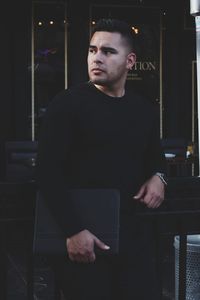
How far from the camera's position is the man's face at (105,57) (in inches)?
123

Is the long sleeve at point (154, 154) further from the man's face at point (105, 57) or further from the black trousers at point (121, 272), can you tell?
the man's face at point (105, 57)

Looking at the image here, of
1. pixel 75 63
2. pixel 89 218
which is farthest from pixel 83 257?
pixel 75 63

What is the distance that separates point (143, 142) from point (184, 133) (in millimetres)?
11730

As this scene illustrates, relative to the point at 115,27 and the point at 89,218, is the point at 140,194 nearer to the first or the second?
the point at 89,218

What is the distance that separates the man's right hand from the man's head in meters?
0.70

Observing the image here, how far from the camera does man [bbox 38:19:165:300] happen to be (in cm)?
294

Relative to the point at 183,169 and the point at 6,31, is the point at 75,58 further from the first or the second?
the point at 183,169

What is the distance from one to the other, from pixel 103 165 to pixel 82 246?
39 centimetres

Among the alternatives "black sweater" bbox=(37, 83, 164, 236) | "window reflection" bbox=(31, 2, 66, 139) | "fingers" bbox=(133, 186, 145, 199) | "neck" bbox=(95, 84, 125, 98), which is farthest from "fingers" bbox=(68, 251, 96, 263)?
"window reflection" bbox=(31, 2, 66, 139)

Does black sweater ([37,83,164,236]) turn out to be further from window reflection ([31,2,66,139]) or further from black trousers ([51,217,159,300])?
window reflection ([31,2,66,139])

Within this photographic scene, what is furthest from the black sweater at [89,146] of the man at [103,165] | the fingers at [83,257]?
the fingers at [83,257]

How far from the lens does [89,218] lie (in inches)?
118

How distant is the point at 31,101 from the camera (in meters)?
14.0

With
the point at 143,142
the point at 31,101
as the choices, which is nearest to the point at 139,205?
the point at 143,142
